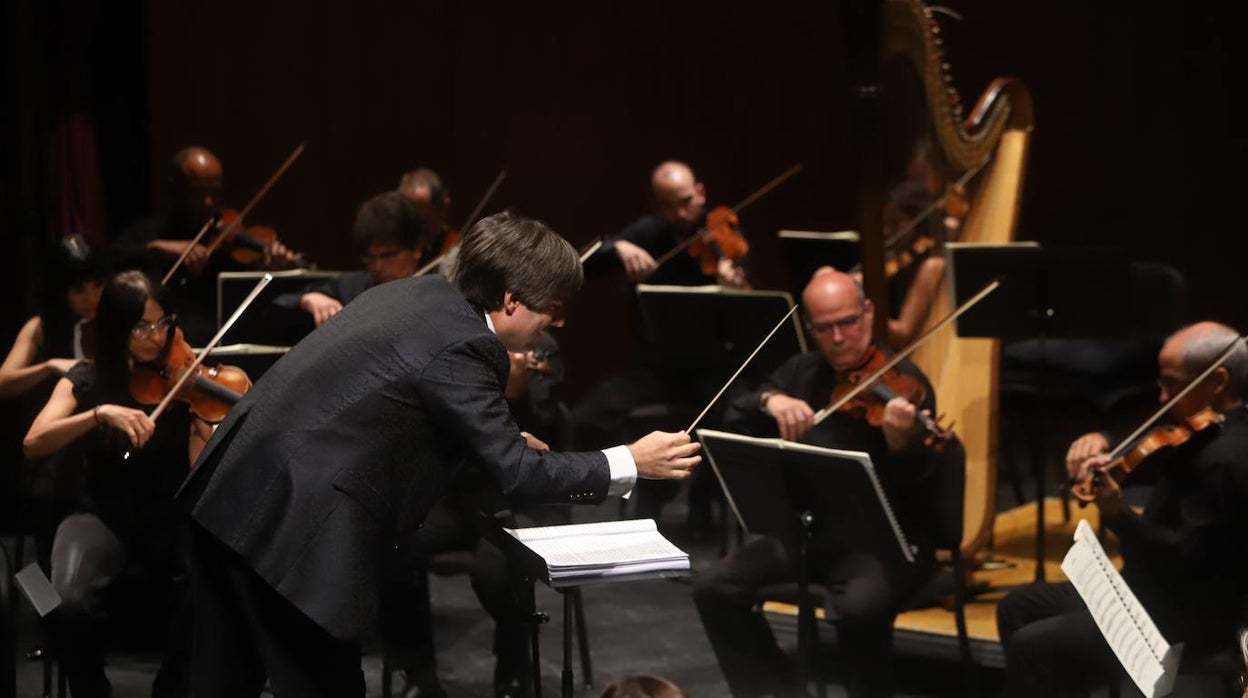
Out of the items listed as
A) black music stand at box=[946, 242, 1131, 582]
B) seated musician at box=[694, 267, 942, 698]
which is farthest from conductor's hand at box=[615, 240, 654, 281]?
seated musician at box=[694, 267, 942, 698]

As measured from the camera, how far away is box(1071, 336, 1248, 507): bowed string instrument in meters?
3.79

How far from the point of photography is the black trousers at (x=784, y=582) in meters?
4.22

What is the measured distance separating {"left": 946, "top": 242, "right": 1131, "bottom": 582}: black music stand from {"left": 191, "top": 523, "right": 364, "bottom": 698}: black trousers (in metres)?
2.51

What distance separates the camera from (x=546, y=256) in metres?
3.00

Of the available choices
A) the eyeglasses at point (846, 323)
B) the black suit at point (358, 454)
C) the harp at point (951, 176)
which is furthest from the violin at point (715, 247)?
the black suit at point (358, 454)

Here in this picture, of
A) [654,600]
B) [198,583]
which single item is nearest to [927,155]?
[654,600]

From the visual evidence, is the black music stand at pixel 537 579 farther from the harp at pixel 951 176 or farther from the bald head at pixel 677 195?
the bald head at pixel 677 195

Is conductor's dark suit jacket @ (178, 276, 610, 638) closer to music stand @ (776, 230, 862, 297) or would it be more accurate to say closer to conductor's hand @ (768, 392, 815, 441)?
conductor's hand @ (768, 392, 815, 441)

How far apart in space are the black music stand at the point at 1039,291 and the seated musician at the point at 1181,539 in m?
0.94

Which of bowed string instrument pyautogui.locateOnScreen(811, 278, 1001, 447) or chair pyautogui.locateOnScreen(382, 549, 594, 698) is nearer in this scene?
bowed string instrument pyautogui.locateOnScreen(811, 278, 1001, 447)

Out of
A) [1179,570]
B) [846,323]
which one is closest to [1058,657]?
[1179,570]

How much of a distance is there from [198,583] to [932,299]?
2.98m

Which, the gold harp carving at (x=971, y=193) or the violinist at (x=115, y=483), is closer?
the violinist at (x=115, y=483)

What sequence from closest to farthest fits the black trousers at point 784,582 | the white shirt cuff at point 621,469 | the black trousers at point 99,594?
the white shirt cuff at point 621,469
the black trousers at point 99,594
the black trousers at point 784,582
